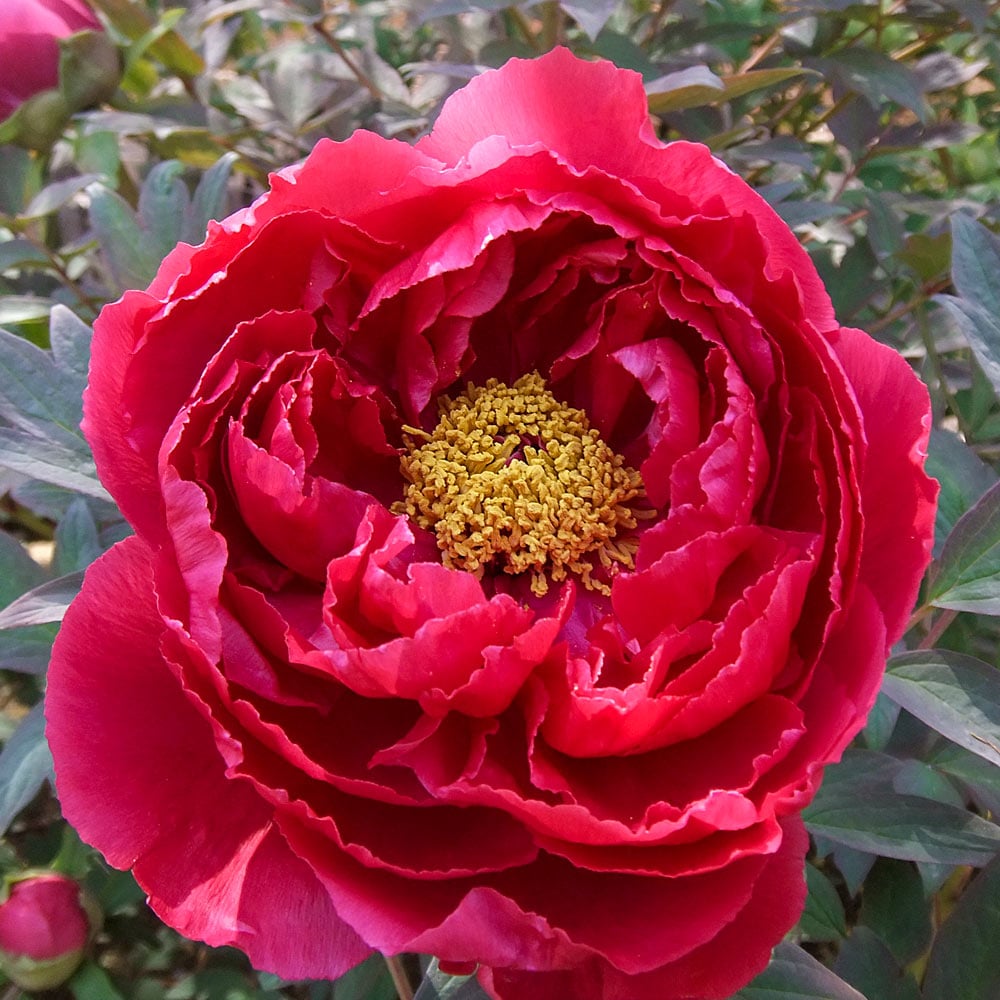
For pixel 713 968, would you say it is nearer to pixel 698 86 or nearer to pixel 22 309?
pixel 698 86

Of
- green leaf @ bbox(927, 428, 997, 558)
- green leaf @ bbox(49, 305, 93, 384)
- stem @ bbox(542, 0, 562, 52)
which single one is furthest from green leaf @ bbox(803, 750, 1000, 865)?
stem @ bbox(542, 0, 562, 52)

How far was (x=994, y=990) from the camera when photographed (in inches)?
33.3

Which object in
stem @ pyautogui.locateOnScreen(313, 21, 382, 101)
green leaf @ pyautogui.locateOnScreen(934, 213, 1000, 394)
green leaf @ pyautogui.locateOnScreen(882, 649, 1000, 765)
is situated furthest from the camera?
stem @ pyautogui.locateOnScreen(313, 21, 382, 101)

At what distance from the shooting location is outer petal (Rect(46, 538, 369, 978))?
24.3 inches

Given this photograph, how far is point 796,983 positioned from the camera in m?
0.79

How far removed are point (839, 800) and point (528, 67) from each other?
60cm

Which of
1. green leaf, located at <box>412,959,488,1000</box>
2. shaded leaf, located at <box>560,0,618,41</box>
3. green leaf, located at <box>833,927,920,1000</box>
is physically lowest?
green leaf, located at <box>833,927,920,1000</box>

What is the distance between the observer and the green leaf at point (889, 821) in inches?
30.7

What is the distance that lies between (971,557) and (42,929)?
34.3 inches

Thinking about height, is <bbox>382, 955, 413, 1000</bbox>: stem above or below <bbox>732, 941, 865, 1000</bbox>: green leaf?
below

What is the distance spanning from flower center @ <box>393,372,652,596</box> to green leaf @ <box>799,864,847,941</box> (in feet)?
1.34

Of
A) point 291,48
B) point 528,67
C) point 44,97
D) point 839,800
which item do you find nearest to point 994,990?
point 839,800

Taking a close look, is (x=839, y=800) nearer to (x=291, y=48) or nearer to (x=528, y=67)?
(x=528, y=67)

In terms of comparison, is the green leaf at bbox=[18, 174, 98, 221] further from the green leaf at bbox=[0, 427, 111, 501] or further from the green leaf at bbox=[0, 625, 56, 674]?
the green leaf at bbox=[0, 625, 56, 674]
